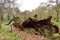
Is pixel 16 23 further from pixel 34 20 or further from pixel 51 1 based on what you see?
pixel 51 1

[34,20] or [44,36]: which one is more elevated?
[34,20]

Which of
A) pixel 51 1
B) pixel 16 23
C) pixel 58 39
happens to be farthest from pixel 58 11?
pixel 58 39

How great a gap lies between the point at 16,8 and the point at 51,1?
34.2 feet

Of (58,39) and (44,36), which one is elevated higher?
(58,39)

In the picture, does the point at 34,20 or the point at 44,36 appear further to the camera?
the point at 34,20

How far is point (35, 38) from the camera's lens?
21844 millimetres

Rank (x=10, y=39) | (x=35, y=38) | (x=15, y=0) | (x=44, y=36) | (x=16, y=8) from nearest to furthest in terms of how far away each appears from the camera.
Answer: (x=10, y=39) → (x=35, y=38) → (x=44, y=36) → (x=15, y=0) → (x=16, y=8)

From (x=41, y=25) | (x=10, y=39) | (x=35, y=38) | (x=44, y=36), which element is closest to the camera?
(x=10, y=39)

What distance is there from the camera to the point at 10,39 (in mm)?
19906

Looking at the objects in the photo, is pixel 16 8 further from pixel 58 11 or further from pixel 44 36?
pixel 44 36

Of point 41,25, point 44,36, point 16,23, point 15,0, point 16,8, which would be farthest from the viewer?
point 16,8

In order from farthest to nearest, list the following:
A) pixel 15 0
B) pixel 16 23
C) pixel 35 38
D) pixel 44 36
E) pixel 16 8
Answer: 1. pixel 16 8
2. pixel 15 0
3. pixel 16 23
4. pixel 44 36
5. pixel 35 38

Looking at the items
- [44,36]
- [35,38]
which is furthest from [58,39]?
[44,36]

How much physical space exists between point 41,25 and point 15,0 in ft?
77.7
